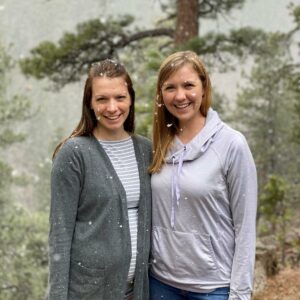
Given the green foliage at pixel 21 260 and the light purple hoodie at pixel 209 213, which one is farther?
the green foliage at pixel 21 260

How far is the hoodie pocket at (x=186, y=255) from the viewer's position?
8.21 ft

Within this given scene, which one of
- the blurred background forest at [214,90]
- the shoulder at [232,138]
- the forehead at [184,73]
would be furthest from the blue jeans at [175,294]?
the blurred background forest at [214,90]

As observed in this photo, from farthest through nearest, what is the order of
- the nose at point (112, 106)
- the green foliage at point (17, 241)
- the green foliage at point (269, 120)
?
the green foliage at point (17, 241), the green foliage at point (269, 120), the nose at point (112, 106)

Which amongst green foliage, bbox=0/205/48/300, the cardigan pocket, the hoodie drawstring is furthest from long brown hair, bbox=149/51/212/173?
green foliage, bbox=0/205/48/300

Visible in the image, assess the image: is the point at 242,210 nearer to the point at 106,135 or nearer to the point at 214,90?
the point at 106,135

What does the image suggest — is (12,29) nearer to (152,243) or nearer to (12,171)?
(12,171)

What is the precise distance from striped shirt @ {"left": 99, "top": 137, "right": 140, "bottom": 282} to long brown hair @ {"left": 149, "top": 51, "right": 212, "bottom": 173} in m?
0.10

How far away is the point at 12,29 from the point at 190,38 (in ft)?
283

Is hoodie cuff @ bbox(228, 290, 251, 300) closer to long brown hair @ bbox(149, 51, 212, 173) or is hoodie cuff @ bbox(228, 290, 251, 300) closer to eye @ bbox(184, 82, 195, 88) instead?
long brown hair @ bbox(149, 51, 212, 173)

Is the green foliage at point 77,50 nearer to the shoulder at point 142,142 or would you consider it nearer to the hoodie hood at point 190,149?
the shoulder at point 142,142

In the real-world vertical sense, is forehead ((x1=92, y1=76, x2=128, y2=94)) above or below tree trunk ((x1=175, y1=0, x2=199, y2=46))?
below

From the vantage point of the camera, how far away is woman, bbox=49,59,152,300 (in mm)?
2430

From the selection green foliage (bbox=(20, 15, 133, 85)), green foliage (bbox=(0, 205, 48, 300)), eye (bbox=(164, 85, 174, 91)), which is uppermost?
green foliage (bbox=(20, 15, 133, 85))

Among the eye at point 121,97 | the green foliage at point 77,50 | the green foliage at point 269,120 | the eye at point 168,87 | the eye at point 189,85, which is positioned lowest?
the green foliage at point 269,120
